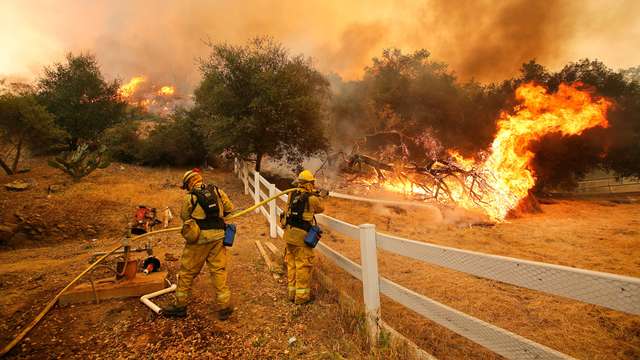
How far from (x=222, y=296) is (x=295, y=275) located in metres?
1.22

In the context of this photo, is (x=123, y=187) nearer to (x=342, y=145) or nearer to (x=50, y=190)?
(x=50, y=190)

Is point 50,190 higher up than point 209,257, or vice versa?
point 50,190

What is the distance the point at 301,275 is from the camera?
4.90m

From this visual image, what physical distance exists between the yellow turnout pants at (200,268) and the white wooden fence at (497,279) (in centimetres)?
226

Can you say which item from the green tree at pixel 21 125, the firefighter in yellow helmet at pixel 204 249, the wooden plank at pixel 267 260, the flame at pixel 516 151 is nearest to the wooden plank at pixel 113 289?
the firefighter in yellow helmet at pixel 204 249

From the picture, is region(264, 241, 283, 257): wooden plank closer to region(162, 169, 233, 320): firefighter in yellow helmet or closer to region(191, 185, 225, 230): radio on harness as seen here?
region(162, 169, 233, 320): firefighter in yellow helmet

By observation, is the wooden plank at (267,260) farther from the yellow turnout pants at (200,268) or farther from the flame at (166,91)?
the flame at (166,91)

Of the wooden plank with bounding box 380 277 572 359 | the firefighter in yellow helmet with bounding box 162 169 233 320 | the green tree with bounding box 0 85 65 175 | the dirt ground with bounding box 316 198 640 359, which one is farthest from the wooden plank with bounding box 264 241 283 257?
the green tree with bounding box 0 85 65 175

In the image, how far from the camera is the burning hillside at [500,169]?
1365 centimetres

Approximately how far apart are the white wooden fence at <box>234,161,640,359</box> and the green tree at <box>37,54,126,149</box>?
21.7 metres

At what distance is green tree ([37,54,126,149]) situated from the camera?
18531mm

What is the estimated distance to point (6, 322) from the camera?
4.34 metres

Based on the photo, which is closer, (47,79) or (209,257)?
(209,257)

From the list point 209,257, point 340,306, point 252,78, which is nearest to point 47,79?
point 252,78
